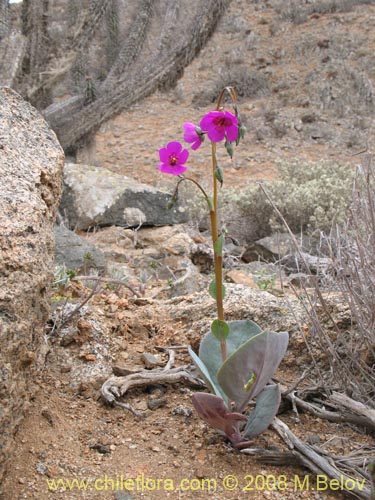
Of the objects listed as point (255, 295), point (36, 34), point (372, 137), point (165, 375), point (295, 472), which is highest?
point (36, 34)

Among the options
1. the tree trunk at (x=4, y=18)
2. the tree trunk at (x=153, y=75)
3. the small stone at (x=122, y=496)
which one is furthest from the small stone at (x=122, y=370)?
the tree trunk at (x=4, y=18)

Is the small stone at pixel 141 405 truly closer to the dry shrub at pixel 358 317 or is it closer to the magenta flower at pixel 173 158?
the dry shrub at pixel 358 317

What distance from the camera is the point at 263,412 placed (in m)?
1.67

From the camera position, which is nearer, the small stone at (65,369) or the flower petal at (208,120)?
the flower petal at (208,120)

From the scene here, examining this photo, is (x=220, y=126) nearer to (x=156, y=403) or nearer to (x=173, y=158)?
(x=173, y=158)

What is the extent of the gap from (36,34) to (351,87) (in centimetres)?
753

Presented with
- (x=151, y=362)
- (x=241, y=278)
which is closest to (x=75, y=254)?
(x=241, y=278)

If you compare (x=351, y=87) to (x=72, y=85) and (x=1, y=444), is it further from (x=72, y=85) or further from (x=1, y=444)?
(x=1, y=444)

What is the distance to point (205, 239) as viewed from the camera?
5137mm

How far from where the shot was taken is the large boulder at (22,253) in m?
1.37

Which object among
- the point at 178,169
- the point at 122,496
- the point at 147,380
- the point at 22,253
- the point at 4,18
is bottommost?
the point at 122,496

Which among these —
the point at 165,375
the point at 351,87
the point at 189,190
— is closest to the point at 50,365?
the point at 165,375

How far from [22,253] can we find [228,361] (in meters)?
0.59

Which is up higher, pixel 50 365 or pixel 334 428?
pixel 50 365
